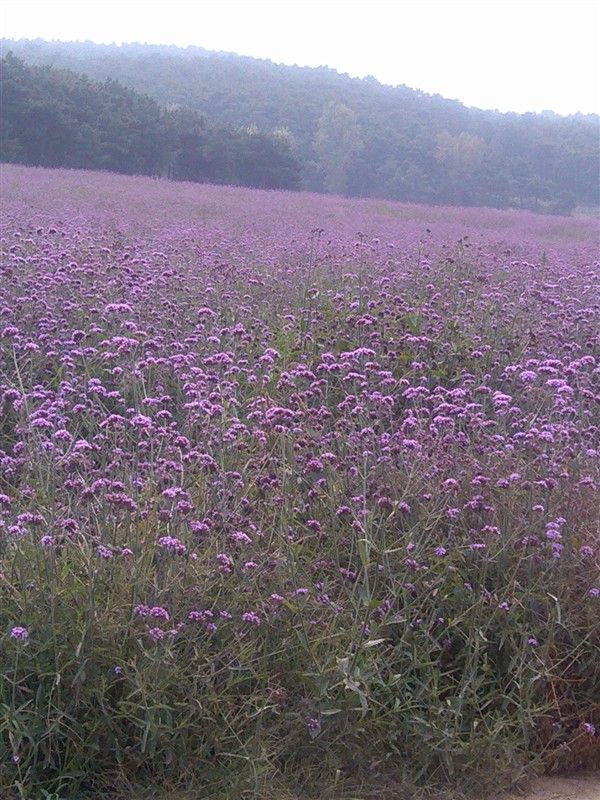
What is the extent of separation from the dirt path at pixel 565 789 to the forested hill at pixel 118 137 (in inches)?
1088

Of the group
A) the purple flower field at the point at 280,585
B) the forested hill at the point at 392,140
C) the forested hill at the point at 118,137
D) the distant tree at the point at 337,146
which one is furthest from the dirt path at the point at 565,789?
the distant tree at the point at 337,146

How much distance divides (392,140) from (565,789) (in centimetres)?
4774

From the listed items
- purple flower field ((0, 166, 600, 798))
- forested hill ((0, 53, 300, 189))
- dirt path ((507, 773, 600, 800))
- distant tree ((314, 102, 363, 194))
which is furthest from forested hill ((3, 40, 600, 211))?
dirt path ((507, 773, 600, 800))

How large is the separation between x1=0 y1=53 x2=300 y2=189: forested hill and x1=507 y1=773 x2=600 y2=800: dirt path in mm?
27638

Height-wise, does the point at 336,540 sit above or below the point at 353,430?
below

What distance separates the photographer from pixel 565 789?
301 cm

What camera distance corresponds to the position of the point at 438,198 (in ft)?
143

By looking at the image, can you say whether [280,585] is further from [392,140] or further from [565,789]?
[392,140]

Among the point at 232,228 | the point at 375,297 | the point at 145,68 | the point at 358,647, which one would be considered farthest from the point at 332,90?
the point at 358,647

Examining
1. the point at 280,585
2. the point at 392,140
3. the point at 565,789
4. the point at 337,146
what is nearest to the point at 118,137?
the point at 337,146

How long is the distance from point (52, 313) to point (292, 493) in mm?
2052

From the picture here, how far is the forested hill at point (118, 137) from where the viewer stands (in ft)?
95.1

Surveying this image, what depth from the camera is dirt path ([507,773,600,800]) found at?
9.68 feet

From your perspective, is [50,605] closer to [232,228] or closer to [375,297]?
[375,297]
